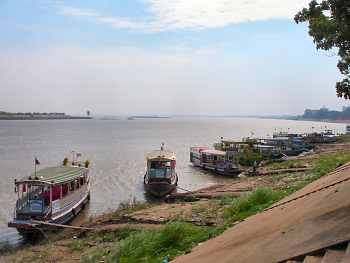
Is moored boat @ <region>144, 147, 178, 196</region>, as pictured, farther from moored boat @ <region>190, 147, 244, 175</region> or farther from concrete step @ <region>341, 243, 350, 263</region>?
concrete step @ <region>341, 243, 350, 263</region>

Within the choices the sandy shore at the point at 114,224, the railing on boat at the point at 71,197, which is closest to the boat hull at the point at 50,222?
the railing on boat at the point at 71,197

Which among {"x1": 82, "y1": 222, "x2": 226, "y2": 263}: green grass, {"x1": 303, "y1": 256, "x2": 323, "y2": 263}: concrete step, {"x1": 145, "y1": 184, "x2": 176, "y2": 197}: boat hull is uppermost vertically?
{"x1": 303, "y1": 256, "x2": 323, "y2": 263}: concrete step

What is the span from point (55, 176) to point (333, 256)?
16571 mm

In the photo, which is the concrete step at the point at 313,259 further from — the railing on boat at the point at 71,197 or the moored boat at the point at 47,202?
the railing on boat at the point at 71,197

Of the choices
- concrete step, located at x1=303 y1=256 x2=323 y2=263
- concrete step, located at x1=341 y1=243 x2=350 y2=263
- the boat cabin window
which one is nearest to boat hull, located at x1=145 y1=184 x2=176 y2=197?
the boat cabin window

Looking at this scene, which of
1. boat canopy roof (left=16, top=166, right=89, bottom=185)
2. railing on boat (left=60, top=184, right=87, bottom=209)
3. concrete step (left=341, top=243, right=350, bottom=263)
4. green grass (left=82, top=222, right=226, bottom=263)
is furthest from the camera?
railing on boat (left=60, top=184, right=87, bottom=209)

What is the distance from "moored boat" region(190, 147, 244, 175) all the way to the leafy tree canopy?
Answer: 22750 mm

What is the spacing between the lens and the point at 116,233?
14.3 m

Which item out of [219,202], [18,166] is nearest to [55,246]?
[219,202]

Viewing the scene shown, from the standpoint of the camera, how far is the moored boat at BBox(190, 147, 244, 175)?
35.2 metres

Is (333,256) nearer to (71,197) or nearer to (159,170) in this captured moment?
(71,197)

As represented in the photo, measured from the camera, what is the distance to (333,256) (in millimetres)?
5379

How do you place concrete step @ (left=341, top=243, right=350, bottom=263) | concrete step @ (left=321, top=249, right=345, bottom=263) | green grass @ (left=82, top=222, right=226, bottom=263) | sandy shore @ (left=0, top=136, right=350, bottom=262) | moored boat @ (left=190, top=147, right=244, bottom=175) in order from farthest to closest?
moored boat @ (left=190, top=147, right=244, bottom=175), sandy shore @ (left=0, top=136, right=350, bottom=262), green grass @ (left=82, top=222, right=226, bottom=263), concrete step @ (left=321, top=249, right=345, bottom=263), concrete step @ (left=341, top=243, right=350, bottom=263)

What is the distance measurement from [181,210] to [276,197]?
203 inches
